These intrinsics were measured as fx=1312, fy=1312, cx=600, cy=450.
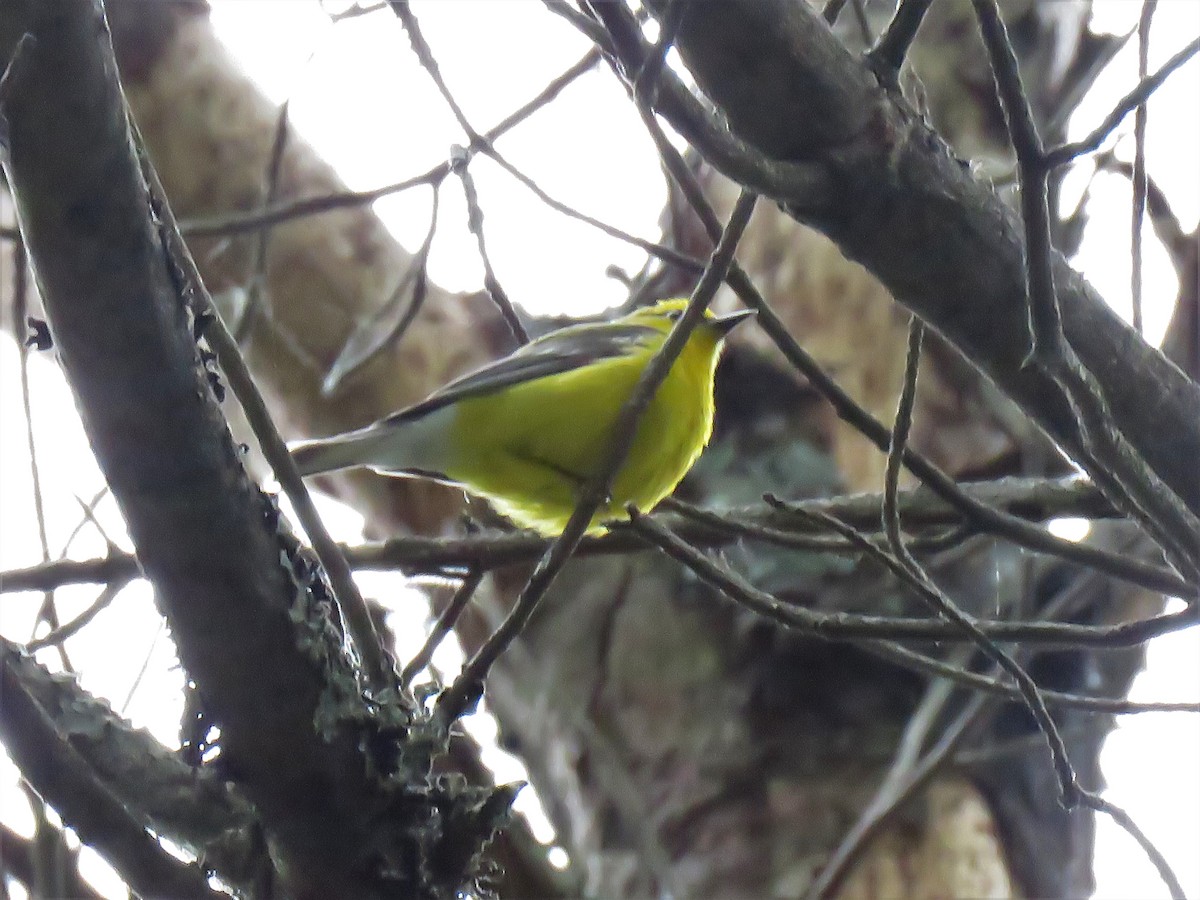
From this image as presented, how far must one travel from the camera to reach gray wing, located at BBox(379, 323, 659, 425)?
12.8 ft

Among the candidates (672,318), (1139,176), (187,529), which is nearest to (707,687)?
(672,318)

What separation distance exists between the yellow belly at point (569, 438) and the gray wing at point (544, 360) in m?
0.04

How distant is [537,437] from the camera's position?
3.81 metres

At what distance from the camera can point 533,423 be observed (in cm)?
383

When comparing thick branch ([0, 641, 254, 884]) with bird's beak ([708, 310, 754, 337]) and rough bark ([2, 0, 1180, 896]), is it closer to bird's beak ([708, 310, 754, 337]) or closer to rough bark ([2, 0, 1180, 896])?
rough bark ([2, 0, 1180, 896])

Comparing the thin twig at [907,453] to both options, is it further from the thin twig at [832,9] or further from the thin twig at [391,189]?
the thin twig at [391,189]

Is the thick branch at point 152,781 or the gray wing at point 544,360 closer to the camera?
the thick branch at point 152,781

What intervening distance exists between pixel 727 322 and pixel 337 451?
137 cm

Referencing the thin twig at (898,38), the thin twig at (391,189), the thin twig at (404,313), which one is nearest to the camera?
the thin twig at (898,38)

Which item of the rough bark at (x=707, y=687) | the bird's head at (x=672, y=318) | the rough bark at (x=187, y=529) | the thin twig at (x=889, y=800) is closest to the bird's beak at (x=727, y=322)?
the bird's head at (x=672, y=318)

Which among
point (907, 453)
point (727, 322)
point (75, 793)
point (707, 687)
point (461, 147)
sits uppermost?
point (727, 322)

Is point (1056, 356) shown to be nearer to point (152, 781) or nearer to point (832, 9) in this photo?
point (832, 9)

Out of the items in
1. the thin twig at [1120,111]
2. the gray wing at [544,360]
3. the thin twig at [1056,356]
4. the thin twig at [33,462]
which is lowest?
the thin twig at [1056,356]

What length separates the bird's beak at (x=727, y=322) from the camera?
434cm
